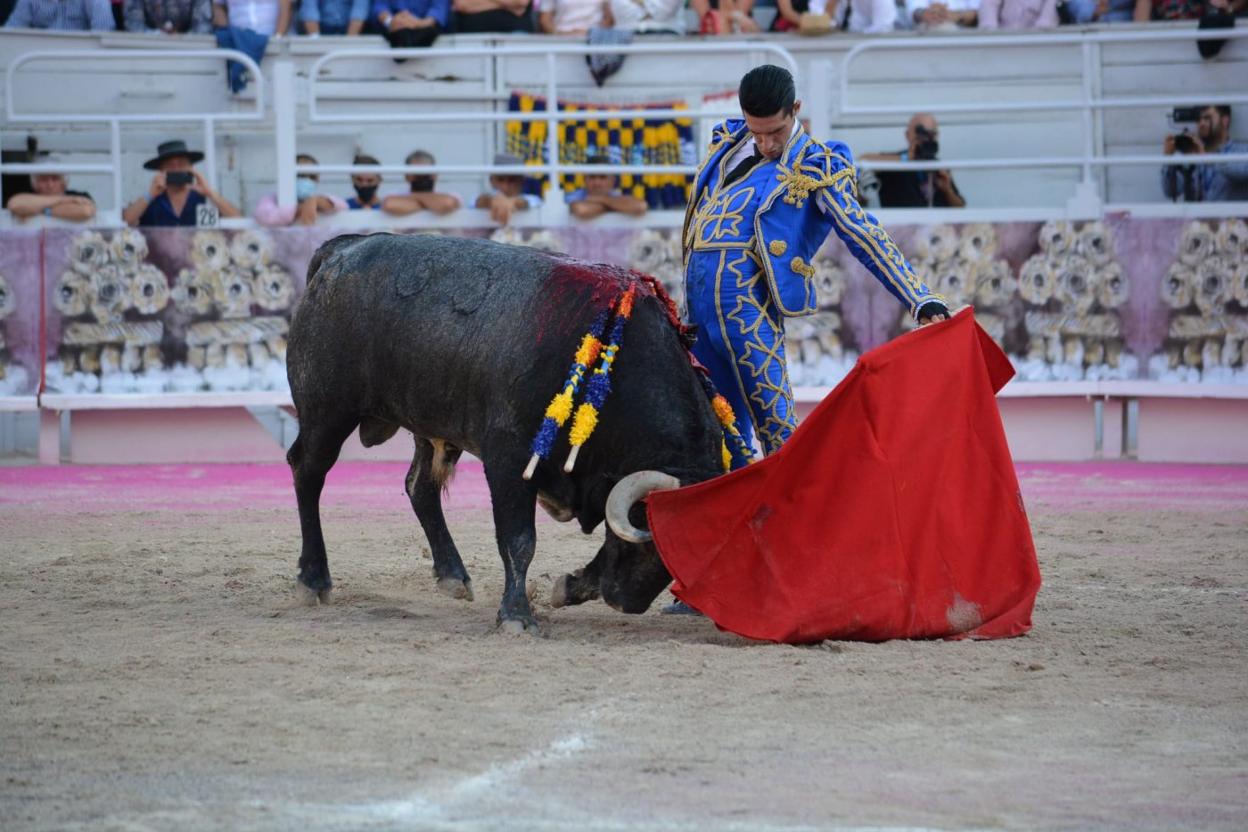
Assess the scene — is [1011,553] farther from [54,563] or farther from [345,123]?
[345,123]

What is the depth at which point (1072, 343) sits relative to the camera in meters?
10.9

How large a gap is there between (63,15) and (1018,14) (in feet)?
23.8

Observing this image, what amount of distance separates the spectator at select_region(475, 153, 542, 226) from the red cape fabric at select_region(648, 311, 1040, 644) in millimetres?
5853

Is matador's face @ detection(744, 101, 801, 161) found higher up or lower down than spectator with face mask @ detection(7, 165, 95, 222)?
lower down

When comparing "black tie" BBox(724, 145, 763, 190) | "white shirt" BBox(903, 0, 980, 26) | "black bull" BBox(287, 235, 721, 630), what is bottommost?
"black bull" BBox(287, 235, 721, 630)

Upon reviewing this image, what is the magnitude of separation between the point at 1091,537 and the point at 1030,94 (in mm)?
5663

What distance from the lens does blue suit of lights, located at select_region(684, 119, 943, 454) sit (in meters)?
5.34

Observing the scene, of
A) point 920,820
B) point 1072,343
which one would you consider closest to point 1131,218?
point 1072,343

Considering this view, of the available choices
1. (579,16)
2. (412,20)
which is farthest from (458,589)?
(579,16)

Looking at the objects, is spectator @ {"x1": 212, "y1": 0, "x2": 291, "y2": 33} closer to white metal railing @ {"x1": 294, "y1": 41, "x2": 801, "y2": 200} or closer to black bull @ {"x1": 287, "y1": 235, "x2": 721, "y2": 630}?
white metal railing @ {"x1": 294, "y1": 41, "x2": 801, "y2": 200}

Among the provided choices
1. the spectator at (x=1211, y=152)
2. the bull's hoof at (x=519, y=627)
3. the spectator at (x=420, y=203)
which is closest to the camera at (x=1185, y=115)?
the spectator at (x=1211, y=152)

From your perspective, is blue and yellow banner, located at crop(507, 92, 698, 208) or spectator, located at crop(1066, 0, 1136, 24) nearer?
blue and yellow banner, located at crop(507, 92, 698, 208)

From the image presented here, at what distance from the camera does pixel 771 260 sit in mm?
5336

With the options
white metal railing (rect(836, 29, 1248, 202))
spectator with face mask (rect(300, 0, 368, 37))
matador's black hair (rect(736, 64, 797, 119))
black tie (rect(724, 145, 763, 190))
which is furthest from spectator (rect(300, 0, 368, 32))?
matador's black hair (rect(736, 64, 797, 119))
